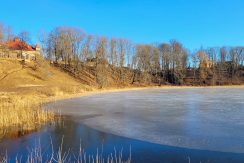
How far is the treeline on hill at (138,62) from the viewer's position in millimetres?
66062

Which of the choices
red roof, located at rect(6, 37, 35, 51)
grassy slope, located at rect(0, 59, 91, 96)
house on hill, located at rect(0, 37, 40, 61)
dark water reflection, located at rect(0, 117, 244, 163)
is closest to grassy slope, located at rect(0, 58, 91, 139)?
grassy slope, located at rect(0, 59, 91, 96)

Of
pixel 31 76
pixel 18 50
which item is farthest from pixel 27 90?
pixel 18 50

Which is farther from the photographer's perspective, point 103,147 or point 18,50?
point 18,50

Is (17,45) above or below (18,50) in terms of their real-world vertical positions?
above

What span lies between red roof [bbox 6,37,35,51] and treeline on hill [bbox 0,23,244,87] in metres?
4.35

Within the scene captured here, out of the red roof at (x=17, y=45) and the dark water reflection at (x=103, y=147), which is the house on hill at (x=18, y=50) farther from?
the dark water reflection at (x=103, y=147)

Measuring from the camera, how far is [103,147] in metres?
9.56

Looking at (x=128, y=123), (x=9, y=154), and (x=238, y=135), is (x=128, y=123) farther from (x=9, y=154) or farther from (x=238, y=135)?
(x=9, y=154)

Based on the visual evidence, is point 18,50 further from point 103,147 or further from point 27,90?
point 103,147

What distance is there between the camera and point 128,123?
47.0 ft

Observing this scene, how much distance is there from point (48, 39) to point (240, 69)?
52717 millimetres

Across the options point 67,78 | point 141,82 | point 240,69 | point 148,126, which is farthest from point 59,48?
point 148,126

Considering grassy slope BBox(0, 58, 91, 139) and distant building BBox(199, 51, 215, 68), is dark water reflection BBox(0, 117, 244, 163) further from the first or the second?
distant building BBox(199, 51, 215, 68)

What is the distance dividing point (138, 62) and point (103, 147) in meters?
66.5
